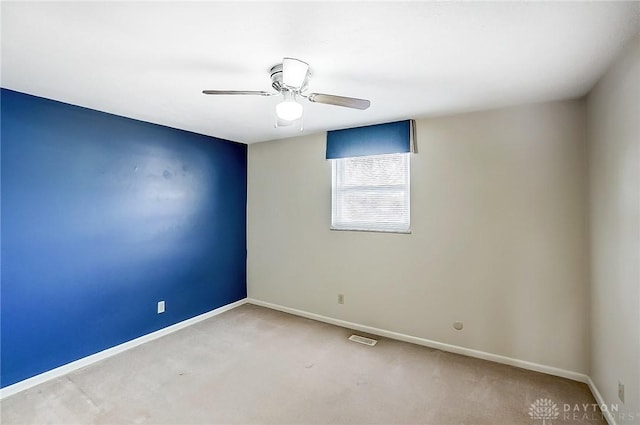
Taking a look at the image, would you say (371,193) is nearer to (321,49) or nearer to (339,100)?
(339,100)

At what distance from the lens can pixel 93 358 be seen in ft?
8.94

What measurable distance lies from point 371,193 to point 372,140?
0.58m

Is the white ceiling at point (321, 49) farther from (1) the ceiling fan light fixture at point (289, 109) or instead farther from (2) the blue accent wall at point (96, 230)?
(2) the blue accent wall at point (96, 230)

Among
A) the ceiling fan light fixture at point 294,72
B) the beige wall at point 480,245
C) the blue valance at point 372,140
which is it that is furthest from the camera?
the blue valance at point 372,140

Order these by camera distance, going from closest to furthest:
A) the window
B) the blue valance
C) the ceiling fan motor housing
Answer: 1. the ceiling fan motor housing
2. the blue valance
3. the window

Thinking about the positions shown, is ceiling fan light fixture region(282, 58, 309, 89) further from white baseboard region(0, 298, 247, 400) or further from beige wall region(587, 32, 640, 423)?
white baseboard region(0, 298, 247, 400)

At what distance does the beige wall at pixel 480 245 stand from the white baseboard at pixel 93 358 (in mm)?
1432

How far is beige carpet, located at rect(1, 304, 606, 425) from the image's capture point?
6.59ft

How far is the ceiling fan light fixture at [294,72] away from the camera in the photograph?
1742mm

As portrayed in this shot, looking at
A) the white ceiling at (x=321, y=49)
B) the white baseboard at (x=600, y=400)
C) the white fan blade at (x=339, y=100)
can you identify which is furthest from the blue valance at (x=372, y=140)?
the white baseboard at (x=600, y=400)

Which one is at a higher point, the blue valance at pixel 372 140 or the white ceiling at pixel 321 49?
the white ceiling at pixel 321 49

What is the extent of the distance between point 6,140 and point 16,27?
1.22 meters

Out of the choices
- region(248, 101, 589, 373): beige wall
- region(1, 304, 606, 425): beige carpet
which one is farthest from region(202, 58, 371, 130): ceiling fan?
region(1, 304, 606, 425): beige carpet

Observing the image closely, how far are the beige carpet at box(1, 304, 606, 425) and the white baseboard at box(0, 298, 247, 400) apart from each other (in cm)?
7
